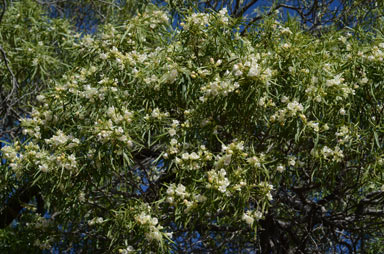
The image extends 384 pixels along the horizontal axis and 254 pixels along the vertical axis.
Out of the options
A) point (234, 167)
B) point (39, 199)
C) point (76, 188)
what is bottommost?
point (39, 199)

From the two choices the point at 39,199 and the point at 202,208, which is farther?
the point at 39,199

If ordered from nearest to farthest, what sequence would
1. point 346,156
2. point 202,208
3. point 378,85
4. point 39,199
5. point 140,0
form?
point 202,208
point 378,85
point 346,156
point 140,0
point 39,199

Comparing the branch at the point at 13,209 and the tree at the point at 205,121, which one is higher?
the tree at the point at 205,121

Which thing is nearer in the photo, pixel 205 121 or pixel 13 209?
pixel 205 121

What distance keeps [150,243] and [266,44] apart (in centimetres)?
124

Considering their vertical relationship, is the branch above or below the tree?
below

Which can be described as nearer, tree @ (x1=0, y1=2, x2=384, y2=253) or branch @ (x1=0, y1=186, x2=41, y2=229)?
tree @ (x1=0, y1=2, x2=384, y2=253)

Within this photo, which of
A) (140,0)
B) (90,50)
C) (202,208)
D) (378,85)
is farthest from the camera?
(140,0)

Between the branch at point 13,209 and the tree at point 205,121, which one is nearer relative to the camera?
the tree at point 205,121

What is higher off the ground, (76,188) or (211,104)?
(211,104)

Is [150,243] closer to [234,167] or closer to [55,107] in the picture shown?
[234,167]

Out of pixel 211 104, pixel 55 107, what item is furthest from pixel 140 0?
pixel 211 104

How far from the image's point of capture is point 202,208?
7.64ft

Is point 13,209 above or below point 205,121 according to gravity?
below
